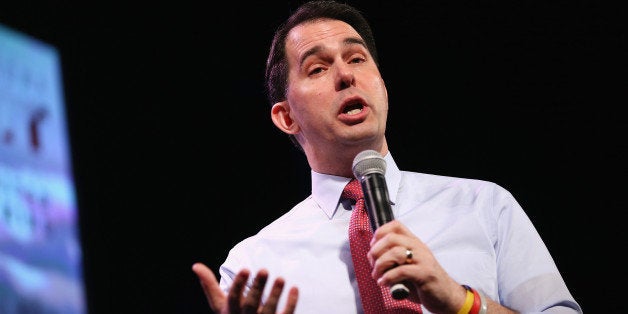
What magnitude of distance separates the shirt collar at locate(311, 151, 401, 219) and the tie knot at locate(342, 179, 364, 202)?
46mm

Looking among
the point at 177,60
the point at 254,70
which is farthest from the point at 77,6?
the point at 254,70

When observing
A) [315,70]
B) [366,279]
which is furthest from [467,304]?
[315,70]

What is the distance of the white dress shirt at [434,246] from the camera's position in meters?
1.69

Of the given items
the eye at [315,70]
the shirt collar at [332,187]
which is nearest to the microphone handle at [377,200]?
the shirt collar at [332,187]

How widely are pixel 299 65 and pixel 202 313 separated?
186 centimetres

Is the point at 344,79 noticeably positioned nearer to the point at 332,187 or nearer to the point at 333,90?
the point at 333,90

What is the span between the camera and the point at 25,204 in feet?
9.07

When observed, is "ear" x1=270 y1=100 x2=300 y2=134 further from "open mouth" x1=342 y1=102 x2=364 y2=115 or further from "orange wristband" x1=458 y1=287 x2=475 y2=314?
"orange wristband" x1=458 y1=287 x2=475 y2=314

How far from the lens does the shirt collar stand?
1.99 meters

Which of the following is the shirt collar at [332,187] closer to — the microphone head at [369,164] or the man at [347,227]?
the man at [347,227]

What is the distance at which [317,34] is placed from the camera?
7.30 ft

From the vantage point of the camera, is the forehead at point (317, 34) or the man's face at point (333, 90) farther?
the forehead at point (317, 34)

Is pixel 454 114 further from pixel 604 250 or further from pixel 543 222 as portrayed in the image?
pixel 604 250

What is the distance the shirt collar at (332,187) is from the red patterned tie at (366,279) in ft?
0.69
